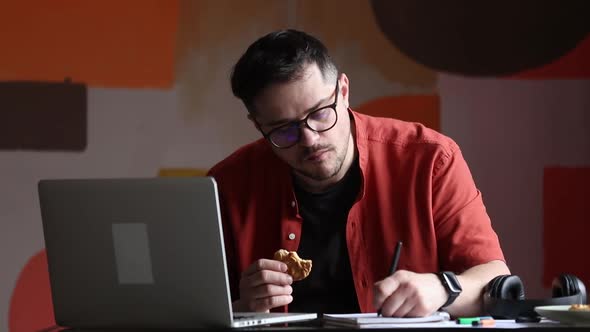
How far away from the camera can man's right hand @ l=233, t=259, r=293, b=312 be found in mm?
1717

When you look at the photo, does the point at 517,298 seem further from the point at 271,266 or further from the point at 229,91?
the point at 229,91

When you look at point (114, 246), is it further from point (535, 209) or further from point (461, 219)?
point (535, 209)

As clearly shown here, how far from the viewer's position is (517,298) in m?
1.67

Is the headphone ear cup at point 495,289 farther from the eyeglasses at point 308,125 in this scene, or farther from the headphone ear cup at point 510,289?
the eyeglasses at point 308,125

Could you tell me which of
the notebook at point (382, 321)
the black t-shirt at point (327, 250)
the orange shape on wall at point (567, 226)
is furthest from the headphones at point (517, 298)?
the orange shape on wall at point (567, 226)

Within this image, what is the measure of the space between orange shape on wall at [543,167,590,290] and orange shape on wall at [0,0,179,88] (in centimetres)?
146

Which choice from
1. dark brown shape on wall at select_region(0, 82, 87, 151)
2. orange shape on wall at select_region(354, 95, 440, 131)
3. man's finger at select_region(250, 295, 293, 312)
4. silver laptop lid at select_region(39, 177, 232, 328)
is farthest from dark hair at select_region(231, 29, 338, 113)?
dark brown shape on wall at select_region(0, 82, 87, 151)

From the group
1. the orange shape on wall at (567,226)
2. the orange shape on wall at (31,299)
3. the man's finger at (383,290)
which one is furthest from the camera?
the orange shape on wall at (31,299)

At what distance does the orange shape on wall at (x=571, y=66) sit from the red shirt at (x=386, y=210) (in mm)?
1023

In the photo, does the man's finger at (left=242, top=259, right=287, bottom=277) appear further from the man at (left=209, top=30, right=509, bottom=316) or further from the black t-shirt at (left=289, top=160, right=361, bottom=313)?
the black t-shirt at (left=289, top=160, right=361, bottom=313)

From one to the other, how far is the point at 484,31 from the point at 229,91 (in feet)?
3.09

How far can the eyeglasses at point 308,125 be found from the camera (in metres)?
2.02

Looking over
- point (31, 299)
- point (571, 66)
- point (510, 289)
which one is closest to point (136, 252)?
point (510, 289)

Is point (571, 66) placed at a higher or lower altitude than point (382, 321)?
higher
